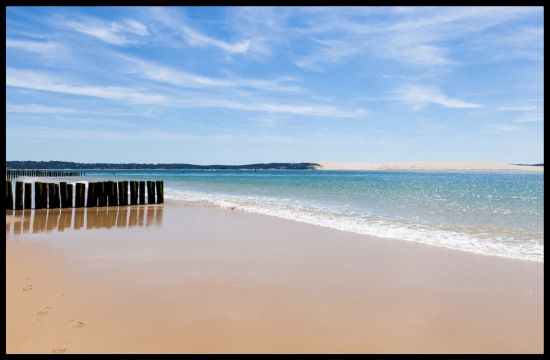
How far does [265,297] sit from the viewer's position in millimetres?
5938

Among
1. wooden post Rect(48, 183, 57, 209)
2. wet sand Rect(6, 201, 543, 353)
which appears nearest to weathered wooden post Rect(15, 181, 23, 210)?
wooden post Rect(48, 183, 57, 209)

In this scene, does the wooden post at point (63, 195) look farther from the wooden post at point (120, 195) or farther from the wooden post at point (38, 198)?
the wooden post at point (120, 195)

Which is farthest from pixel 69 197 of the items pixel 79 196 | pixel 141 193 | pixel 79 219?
pixel 79 219

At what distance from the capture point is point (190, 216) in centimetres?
1611

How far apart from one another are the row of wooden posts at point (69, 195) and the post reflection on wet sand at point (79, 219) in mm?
628

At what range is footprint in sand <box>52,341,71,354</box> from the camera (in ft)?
13.7

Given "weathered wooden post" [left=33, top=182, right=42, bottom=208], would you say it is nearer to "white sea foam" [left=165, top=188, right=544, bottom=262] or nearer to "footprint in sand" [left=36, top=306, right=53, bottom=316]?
"white sea foam" [left=165, top=188, right=544, bottom=262]

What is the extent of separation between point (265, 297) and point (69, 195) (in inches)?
610

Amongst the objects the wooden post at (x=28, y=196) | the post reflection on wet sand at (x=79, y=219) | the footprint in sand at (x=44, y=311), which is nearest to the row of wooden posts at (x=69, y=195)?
the wooden post at (x=28, y=196)

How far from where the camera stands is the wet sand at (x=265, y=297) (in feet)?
14.8

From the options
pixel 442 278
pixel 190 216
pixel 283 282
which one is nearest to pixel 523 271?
pixel 442 278

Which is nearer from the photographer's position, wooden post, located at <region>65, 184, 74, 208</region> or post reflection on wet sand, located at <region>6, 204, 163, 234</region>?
post reflection on wet sand, located at <region>6, 204, 163, 234</region>

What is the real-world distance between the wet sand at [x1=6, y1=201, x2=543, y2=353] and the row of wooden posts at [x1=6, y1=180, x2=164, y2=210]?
7.94m
